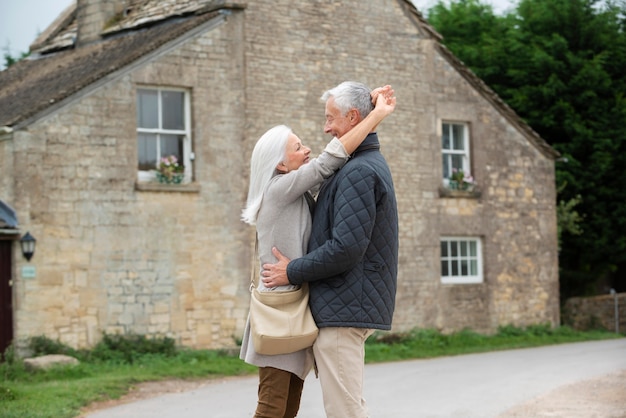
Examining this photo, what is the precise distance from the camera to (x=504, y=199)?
2336cm

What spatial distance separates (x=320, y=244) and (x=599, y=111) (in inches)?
862

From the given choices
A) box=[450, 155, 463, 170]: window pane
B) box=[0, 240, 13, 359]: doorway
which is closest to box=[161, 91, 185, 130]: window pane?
box=[0, 240, 13, 359]: doorway

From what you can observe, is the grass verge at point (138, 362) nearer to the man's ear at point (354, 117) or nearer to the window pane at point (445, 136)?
the window pane at point (445, 136)

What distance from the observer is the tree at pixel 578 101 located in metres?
26.3

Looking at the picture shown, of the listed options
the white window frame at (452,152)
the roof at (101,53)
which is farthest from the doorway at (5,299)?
the white window frame at (452,152)

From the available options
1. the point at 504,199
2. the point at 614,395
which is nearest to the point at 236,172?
the point at 504,199

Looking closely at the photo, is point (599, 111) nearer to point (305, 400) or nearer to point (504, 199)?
point (504, 199)

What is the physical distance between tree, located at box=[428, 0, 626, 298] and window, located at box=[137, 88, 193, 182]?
34.4ft

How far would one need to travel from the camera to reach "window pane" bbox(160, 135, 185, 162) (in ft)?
60.4

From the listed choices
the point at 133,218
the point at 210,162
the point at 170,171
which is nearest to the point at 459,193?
the point at 210,162

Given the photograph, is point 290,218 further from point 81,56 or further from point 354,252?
point 81,56

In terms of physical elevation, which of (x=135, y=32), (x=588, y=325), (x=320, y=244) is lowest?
(x=588, y=325)

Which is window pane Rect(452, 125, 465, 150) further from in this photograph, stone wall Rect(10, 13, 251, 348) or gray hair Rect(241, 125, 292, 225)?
gray hair Rect(241, 125, 292, 225)

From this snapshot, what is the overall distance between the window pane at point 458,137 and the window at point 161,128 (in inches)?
260
